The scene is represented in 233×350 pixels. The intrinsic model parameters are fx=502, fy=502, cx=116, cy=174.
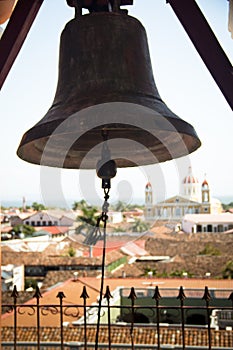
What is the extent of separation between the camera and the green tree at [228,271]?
20.5 m

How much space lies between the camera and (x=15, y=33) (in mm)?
1440

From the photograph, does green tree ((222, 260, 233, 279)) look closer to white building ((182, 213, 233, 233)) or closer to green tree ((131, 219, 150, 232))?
white building ((182, 213, 233, 233))

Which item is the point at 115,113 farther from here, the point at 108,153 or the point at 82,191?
the point at 82,191

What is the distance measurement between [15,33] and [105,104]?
14.4 inches

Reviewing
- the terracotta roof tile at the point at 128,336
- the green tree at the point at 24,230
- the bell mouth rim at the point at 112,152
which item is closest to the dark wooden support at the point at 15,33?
the bell mouth rim at the point at 112,152

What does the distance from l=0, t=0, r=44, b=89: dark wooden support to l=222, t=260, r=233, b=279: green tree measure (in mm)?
19966

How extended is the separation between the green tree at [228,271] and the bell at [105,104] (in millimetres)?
19653

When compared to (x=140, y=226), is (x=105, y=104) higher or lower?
higher

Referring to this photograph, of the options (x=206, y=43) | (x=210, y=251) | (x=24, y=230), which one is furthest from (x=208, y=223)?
(x=206, y=43)

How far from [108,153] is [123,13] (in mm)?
436

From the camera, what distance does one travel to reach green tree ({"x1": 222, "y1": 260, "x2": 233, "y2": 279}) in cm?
2052

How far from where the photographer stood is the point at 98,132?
160 centimetres

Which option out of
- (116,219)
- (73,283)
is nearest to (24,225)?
(73,283)

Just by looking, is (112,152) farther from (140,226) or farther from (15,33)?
(15,33)
